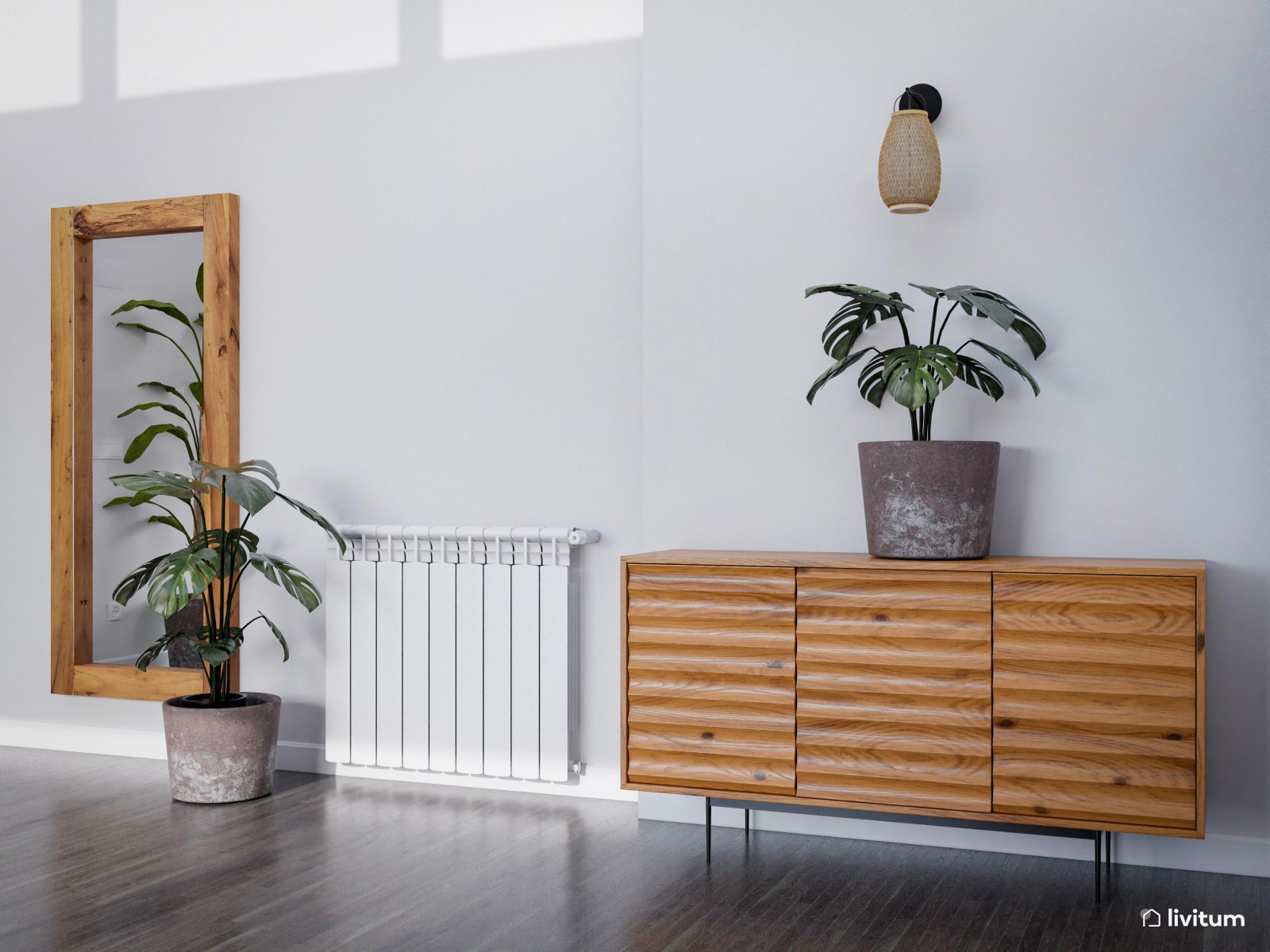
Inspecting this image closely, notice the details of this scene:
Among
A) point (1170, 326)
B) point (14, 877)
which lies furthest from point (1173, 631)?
point (14, 877)

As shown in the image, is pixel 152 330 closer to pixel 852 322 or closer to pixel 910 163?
pixel 852 322

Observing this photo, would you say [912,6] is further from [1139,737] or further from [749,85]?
[1139,737]

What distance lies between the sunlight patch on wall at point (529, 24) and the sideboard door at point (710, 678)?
181 cm

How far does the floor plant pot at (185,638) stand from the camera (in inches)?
194

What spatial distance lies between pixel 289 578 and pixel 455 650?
1.91ft

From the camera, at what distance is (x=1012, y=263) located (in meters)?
3.11

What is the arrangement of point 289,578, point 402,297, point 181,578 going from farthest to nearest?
point 402,297 → point 289,578 → point 181,578

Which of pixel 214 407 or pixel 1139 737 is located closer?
pixel 1139 737

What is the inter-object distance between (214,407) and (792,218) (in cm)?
223

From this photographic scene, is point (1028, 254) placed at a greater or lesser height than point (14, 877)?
greater

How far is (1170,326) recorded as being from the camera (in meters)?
2.96

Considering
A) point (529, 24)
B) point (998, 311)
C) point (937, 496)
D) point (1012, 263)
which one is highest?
point (529, 24)

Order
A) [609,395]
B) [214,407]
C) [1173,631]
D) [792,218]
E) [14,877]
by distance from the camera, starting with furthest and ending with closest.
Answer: [214,407], [609,395], [792,218], [14,877], [1173,631]

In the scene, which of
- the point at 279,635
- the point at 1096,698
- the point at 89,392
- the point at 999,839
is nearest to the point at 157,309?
the point at 89,392
